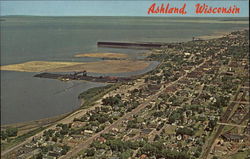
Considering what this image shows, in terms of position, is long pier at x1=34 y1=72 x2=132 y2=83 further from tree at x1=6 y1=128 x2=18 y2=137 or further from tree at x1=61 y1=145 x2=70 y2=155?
tree at x1=61 y1=145 x2=70 y2=155

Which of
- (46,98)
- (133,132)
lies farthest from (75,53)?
(133,132)

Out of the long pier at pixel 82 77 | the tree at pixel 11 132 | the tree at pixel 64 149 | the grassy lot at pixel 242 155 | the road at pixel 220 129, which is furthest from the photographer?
the long pier at pixel 82 77

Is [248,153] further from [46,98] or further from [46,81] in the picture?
[46,81]

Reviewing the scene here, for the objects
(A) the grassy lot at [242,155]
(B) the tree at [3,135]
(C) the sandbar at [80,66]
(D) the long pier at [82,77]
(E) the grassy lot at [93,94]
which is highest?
(C) the sandbar at [80,66]

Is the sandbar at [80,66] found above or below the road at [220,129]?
above

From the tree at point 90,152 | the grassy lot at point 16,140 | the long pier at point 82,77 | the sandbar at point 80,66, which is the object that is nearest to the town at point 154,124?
the tree at point 90,152

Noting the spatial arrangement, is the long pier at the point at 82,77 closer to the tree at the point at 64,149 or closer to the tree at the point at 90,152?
the tree at the point at 64,149

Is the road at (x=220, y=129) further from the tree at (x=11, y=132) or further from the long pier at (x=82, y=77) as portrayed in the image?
the long pier at (x=82, y=77)

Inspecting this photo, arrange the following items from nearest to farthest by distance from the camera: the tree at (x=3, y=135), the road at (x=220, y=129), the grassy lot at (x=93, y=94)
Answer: the road at (x=220, y=129) < the tree at (x=3, y=135) < the grassy lot at (x=93, y=94)

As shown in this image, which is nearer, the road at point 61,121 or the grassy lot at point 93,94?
the road at point 61,121
